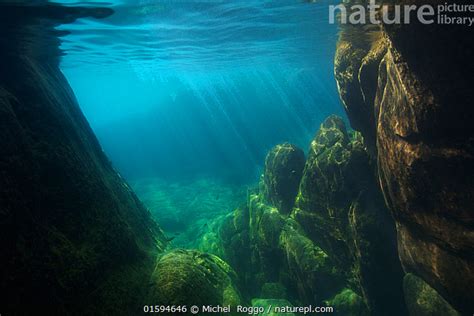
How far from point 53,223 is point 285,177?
946 centimetres

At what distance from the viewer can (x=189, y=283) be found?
5980 millimetres

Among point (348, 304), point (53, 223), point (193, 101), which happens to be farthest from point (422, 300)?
point (193, 101)

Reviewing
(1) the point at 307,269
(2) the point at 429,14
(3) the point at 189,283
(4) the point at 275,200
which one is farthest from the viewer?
(4) the point at 275,200

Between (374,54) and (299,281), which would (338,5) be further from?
(299,281)

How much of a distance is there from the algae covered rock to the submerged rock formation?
73 cm

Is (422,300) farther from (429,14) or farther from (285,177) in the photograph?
(285,177)

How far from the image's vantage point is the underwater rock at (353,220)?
27.0ft

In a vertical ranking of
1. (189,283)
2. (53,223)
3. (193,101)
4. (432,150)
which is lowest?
(193,101)

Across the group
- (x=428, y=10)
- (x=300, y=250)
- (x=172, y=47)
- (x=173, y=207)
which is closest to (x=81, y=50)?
(x=172, y=47)

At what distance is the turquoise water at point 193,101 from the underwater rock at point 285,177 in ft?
24.4

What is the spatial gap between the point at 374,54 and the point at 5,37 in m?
11.7

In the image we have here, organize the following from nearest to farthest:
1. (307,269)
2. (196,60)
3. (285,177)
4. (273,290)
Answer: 1. (307,269)
2. (273,290)
3. (285,177)
4. (196,60)

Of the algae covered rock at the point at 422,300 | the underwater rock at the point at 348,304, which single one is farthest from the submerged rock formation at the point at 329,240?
the algae covered rock at the point at 422,300

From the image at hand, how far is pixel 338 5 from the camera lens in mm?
15102
